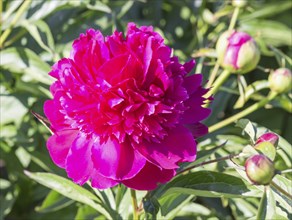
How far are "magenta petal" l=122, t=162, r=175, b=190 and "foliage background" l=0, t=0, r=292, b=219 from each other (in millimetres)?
173

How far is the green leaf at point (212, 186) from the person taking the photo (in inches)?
34.8

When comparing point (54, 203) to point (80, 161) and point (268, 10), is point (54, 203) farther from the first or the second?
point (268, 10)

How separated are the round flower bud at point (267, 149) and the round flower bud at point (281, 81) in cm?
Result: 34

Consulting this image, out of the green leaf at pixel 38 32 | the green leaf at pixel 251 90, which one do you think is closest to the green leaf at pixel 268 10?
the green leaf at pixel 251 90

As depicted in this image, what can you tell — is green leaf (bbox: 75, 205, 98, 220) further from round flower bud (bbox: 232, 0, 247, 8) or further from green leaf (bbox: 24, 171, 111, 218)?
round flower bud (bbox: 232, 0, 247, 8)

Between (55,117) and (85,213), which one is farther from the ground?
(55,117)

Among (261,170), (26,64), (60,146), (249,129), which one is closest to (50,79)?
(26,64)

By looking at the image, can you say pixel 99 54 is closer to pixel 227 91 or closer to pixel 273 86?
pixel 273 86

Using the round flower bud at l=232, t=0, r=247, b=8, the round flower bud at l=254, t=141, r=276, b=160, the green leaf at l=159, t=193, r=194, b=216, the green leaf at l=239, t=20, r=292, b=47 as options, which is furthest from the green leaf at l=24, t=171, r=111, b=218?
the green leaf at l=239, t=20, r=292, b=47

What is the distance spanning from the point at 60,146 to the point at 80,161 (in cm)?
5

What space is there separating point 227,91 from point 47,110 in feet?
1.91

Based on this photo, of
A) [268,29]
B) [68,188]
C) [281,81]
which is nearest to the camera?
[68,188]

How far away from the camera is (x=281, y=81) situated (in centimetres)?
112

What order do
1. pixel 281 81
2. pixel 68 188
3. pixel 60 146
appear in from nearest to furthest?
pixel 60 146
pixel 68 188
pixel 281 81
